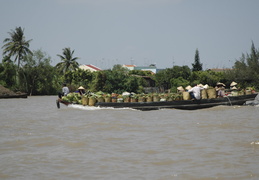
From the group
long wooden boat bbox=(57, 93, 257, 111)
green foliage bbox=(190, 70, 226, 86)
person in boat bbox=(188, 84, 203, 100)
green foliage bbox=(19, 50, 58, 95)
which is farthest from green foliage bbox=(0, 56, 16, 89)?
person in boat bbox=(188, 84, 203, 100)

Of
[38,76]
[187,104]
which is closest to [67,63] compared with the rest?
[38,76]

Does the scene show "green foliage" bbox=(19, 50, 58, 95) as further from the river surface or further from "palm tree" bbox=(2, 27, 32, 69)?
the river surface

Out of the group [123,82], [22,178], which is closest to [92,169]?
[22,178]

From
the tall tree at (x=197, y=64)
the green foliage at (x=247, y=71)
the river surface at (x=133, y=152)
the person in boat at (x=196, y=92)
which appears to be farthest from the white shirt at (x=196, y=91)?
the tall tree at (x=197, y=64)

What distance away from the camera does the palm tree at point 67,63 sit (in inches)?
2549

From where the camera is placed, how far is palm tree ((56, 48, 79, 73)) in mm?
64750

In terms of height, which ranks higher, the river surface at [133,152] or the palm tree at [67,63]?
the palm tree at [67,63]

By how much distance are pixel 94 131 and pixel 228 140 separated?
4.24 m

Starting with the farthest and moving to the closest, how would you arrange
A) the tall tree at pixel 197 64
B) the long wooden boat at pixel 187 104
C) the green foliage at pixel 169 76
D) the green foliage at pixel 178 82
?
the tall tree at pixel 197 64, the green foliage at pixel 169 76, the green foliage at pixel 178 82, the long wooden boat at pixel 187 104

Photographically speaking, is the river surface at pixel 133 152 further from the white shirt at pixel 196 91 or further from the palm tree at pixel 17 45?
the palm tree at pixel 17 45

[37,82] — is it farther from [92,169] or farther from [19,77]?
[92,169]

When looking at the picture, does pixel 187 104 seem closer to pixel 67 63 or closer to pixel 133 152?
pixel 133 152

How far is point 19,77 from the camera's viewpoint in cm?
5388

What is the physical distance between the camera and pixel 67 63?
215 ft
